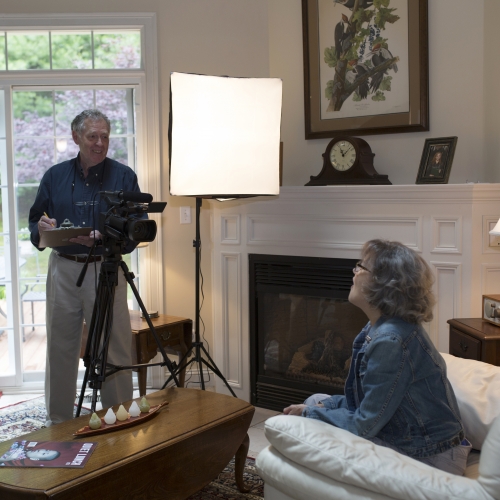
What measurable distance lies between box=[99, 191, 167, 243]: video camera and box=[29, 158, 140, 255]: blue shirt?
0.44 metres

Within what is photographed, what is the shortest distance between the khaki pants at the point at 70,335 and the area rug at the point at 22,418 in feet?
1.26

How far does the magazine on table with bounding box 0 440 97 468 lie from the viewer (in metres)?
1.86

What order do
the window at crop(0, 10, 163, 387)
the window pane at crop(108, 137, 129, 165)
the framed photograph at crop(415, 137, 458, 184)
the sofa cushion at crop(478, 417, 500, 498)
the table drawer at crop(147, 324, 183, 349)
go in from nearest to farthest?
the sofa cushion at crop(478, 417, 500, 498) < the framed photograph at crop(415, 137, 458, 184) < the table drawer at crop(147, 324, 183, 349) < the window at crop(0, 10, 163, 387) < the window pane at crop(108, 137, 129, 165)

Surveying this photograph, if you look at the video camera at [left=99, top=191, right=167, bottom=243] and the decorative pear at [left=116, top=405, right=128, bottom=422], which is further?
the video camera at [left=99, top=191, right=167, bottom=243]

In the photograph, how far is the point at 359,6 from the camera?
3469mm

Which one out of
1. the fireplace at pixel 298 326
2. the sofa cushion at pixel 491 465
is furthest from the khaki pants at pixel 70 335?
the sofa cushion at pixel 491 465

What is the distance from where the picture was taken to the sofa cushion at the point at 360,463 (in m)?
1.39

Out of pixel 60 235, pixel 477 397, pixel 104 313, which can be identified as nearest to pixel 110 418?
pixel 104 313

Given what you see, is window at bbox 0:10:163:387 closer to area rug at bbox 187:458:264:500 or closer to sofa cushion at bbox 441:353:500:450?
area rug at bbox 187:458:264:500

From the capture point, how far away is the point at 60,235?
2613 mm

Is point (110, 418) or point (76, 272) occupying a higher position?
point (76, 272)

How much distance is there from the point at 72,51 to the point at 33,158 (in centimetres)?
71

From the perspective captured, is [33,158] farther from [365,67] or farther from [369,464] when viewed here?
[369,464]

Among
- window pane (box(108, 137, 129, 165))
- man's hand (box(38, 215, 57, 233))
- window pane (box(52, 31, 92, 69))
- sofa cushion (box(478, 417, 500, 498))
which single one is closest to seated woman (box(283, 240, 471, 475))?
sofa cushion (box(478, 417, 500, 498))
